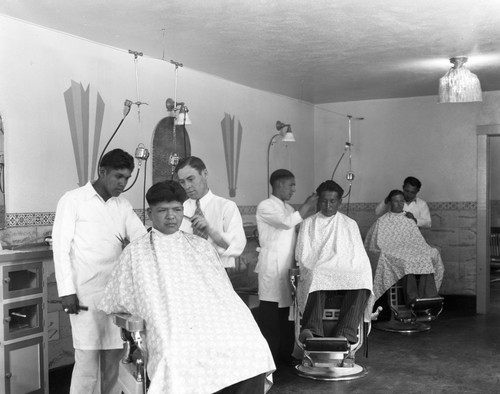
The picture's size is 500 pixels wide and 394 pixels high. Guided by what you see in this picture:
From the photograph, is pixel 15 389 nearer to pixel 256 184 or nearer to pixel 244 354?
pixel 244 354

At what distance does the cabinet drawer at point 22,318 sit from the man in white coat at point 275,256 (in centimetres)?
153

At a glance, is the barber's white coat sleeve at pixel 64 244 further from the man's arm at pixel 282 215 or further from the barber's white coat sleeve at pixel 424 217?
the barber's white coat sleeve at pixel 424 217

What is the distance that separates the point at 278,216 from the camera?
4.42m

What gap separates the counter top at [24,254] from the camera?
3.43 metres

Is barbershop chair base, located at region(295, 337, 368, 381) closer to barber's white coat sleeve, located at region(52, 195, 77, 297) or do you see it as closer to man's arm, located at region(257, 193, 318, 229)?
man's arm, located at region(257, 193, 318, 229)

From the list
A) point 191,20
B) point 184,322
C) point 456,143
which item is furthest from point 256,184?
point 184,322

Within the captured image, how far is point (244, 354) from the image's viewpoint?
8.61 feet

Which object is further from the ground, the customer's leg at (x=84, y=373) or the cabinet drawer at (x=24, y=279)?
the cabinet drawer at (x=24, y=279)

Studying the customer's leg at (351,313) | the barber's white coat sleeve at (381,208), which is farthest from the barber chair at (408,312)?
the customer's leg at (351,313)

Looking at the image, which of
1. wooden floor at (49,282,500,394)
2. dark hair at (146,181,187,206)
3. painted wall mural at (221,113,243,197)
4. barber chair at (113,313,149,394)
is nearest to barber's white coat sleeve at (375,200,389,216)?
wooden floor at (49,282,500,394)

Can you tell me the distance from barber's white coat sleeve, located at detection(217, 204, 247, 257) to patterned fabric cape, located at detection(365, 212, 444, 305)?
2517 mm

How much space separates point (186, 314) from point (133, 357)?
325 mm

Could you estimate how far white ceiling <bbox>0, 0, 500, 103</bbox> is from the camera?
12.3 ft

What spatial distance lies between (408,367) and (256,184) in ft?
8.48
